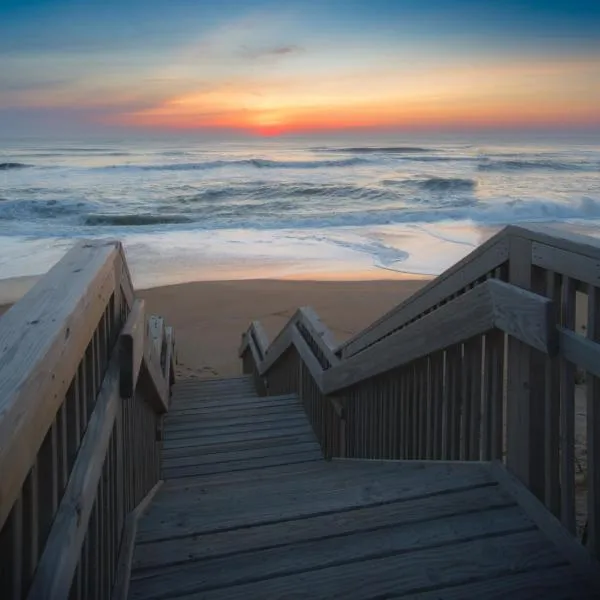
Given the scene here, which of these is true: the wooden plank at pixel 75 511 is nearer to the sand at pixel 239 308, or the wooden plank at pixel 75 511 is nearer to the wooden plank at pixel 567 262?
the wooden plank at pixel 567 262

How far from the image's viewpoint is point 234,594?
2.27m

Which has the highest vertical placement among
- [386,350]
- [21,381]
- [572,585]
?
[21,381]

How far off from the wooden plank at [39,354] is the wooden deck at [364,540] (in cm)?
98

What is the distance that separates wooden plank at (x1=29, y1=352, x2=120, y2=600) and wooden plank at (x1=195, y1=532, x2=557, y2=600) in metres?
0.66

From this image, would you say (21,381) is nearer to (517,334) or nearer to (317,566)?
(317,566)

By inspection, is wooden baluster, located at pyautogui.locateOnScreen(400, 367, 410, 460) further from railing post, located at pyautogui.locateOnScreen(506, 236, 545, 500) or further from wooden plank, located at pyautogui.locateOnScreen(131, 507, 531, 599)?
wooden plank, located at pyautogui.locateOnScreen(131, 507, 531, 599)

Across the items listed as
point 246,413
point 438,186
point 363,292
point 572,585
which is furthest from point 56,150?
point 572,585

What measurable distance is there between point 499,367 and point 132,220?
25.6 metres

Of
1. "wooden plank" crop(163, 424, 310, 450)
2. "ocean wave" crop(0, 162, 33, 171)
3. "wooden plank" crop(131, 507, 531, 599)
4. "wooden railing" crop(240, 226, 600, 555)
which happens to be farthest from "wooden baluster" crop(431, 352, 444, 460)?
"ocean wave" crop(0, 162, 33, 171)

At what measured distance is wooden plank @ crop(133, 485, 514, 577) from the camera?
99.9 inches

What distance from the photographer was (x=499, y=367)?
3.01m

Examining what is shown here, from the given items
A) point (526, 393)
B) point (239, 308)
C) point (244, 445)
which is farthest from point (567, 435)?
point (239, 308)

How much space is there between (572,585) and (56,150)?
73.1 meters

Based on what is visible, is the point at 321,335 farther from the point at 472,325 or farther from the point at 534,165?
the point at 534,165
